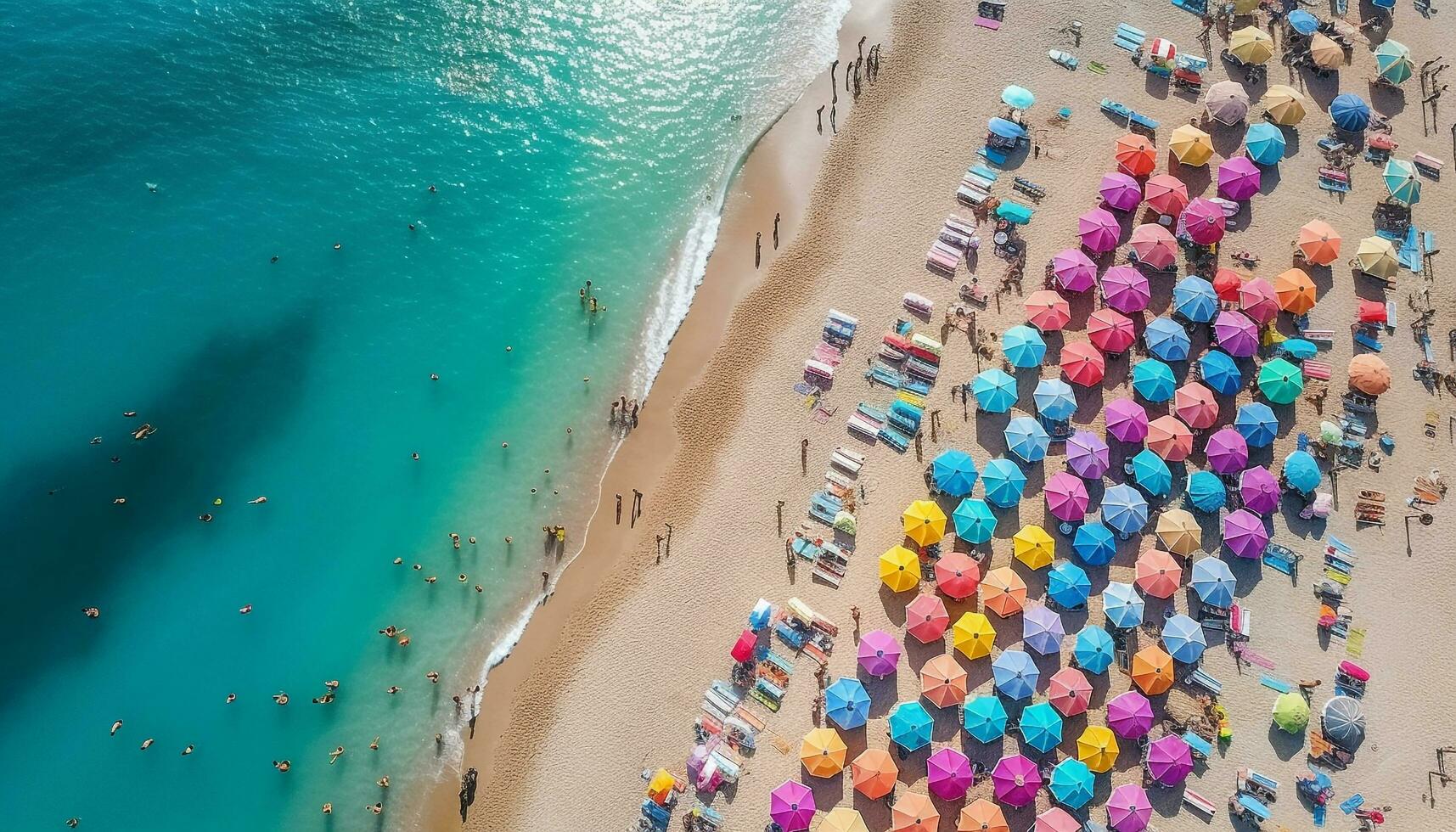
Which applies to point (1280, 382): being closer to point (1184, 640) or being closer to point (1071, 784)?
point (1184, 640)

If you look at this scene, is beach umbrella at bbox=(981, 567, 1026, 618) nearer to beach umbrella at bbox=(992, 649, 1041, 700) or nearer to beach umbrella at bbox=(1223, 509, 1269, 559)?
beach umbrella at bbox=(992, 649, 1041, 700)

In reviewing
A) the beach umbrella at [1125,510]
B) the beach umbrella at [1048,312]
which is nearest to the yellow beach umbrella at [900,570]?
the beach umbrella at [1125,510]

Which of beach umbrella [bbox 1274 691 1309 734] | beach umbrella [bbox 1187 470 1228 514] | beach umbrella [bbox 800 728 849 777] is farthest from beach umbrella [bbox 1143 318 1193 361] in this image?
beach umbrella [bbox 800 728 849 777]

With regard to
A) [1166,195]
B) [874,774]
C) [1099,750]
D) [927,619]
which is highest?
[1166,195]

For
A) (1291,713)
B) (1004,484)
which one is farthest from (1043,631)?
(1291,713)

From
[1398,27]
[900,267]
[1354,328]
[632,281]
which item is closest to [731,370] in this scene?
[632,281]

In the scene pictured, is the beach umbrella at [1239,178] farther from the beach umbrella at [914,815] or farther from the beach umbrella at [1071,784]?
the beach umbrella at [914,815]
